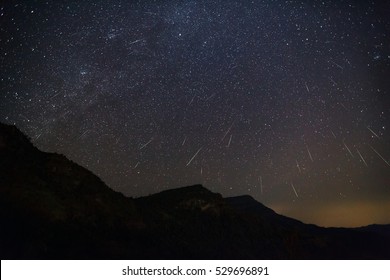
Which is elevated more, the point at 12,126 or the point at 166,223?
the point at 12,126

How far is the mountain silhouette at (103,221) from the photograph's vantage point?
1480 inches

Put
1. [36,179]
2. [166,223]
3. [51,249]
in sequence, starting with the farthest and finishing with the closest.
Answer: [166,223], [36,179], [51,249]

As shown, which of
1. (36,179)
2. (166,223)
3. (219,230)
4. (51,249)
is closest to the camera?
(51,249)

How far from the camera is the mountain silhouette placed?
37.6m

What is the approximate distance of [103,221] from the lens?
5031 centimetres

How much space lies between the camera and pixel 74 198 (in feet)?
168

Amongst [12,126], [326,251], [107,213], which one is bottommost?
[326,251]
